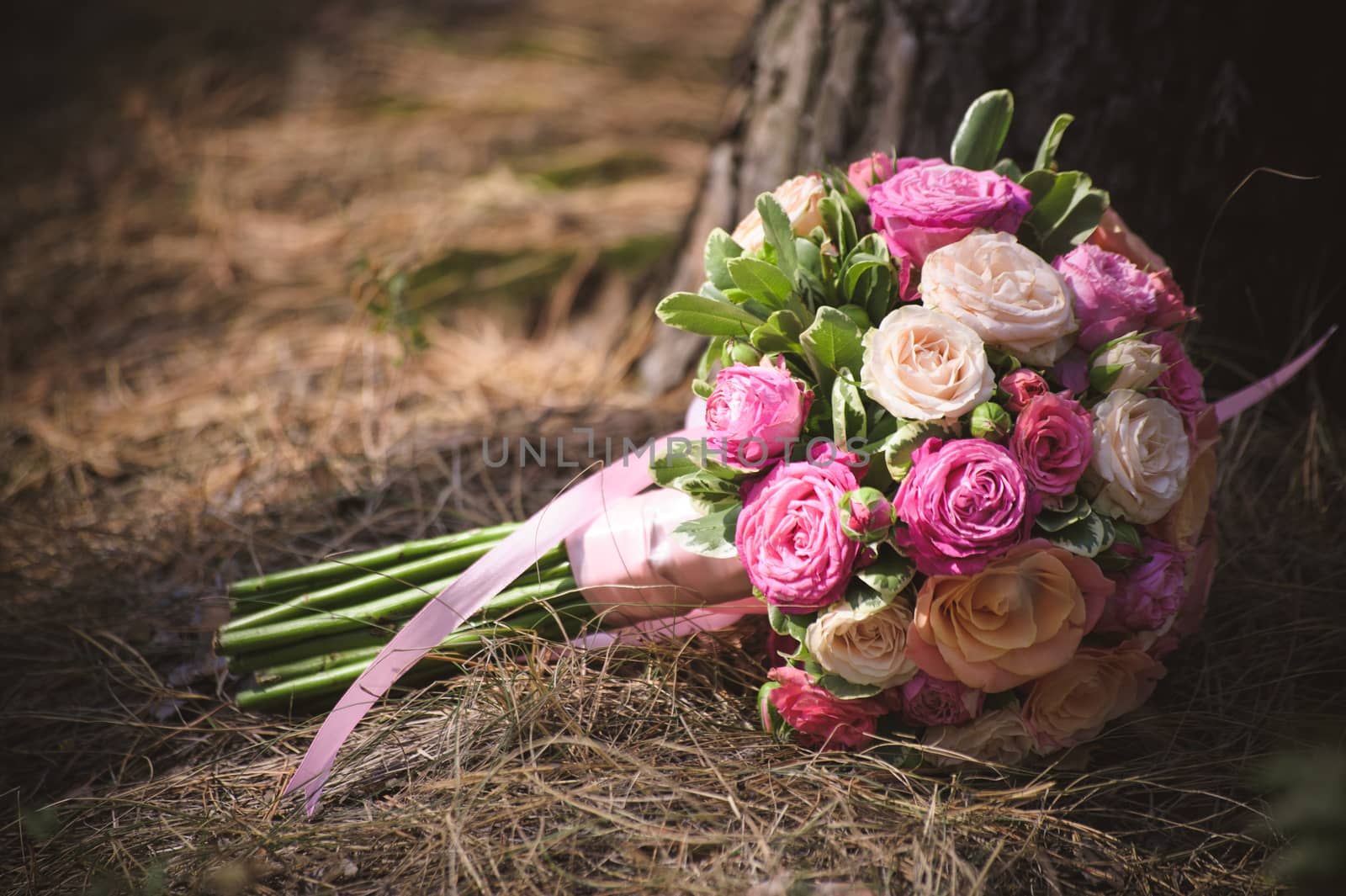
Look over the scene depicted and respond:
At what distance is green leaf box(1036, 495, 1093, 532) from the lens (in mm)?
1233

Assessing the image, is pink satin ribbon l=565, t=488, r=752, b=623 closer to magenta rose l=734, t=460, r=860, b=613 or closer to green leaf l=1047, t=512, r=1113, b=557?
magenta rose l=734, t=460, r=860, b=613

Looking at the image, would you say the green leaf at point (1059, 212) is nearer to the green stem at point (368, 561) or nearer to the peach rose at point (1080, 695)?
the peach rose at point (1080, 695)

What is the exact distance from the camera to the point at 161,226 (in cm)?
358

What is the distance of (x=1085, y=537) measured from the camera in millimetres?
1231

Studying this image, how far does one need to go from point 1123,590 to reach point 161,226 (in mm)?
3688

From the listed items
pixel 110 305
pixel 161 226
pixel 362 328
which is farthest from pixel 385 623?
pixel 161 226

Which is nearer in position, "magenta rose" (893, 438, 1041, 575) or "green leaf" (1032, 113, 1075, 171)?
"magenta rose" (893, 438, 1041, 575)

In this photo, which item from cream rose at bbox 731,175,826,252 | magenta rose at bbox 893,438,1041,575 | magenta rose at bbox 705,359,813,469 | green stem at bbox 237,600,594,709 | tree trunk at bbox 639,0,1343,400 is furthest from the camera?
tree trunk at bbox 639,0,1343,400

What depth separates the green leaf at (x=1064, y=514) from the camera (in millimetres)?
1233

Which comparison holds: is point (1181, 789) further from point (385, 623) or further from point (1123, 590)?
point (385, 623)

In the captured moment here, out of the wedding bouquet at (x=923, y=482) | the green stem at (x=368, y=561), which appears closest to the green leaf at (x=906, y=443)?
the wedding bouquet at (x=923, y=482)

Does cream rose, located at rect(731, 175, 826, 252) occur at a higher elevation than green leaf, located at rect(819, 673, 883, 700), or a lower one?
higher

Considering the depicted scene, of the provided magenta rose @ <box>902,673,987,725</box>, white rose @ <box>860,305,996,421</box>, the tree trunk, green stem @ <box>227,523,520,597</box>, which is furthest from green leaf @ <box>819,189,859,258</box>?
the tree trunk

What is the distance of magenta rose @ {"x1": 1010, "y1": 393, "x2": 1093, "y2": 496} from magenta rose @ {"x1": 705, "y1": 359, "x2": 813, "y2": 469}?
301 millimetres
